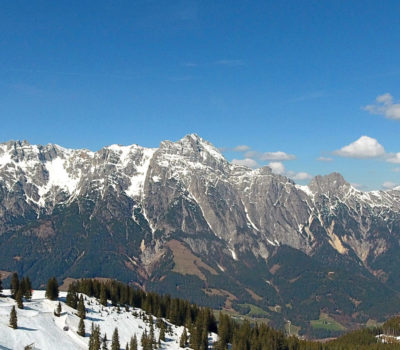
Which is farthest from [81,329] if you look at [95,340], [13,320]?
[13,320]

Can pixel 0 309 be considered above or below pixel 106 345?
above

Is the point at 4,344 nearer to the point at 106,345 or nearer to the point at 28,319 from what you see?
the point at 28,319

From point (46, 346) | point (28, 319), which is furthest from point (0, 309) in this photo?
point (46, 346)

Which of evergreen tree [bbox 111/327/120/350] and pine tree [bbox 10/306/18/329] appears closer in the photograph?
pine tree [bbox 10/306/18/329]

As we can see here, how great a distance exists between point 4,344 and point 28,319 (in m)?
26.8

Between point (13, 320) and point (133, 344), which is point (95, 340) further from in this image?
point (13, 320)

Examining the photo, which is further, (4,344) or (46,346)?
(46,346)

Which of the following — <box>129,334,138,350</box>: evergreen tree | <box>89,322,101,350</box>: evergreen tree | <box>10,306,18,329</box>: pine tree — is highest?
<box>10,306,18,329</box>: pine tree

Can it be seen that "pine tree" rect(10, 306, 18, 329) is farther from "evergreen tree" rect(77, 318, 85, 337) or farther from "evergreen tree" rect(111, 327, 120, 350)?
"evergreen tree" rect(111, 327, 120, 350)

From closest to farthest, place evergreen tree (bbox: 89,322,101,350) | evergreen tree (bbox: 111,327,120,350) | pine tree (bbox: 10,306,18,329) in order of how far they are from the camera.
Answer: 1. pine tree (bbox: 10,306,18,329)
2. evergreen tree (bbox: 89,322,101,350)
3. evergreen tree (bbox: 111,327,120,350)

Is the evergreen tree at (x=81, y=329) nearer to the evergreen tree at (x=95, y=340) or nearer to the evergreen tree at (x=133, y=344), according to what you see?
the evergreen tree at (x=95, y=340)

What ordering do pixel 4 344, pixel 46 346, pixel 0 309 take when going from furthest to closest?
pixel 0 309
pixel 46 346
pixel 4 344

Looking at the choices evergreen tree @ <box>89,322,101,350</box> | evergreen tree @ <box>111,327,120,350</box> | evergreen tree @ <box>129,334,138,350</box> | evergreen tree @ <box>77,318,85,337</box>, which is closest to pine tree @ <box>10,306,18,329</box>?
evergreen tree @ <box>77,318,85,337</box>

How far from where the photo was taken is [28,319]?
618 feet
